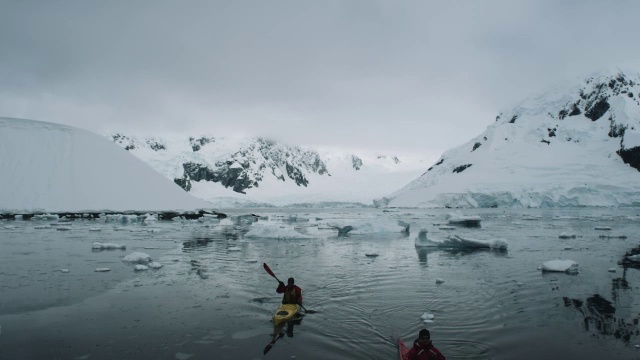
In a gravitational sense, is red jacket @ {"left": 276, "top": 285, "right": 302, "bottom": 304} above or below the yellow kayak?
above

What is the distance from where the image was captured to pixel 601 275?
44.2 feet

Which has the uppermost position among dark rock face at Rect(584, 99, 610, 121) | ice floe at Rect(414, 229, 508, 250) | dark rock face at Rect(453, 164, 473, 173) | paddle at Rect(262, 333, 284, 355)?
dark rock face at Rect(584, 99, 610, 121)

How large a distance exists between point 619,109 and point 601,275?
97.5 metres

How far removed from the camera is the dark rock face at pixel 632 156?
79.2 meters

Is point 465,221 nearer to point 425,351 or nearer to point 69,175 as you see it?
point 425,351

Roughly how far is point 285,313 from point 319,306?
1.55m

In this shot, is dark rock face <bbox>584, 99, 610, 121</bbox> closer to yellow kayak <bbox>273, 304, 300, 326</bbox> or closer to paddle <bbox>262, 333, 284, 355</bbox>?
yellow kayak <bbox>273, 304, 300, 326</bbox>

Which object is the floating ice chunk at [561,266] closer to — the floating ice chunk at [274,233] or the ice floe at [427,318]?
the ice floe at [427,318]

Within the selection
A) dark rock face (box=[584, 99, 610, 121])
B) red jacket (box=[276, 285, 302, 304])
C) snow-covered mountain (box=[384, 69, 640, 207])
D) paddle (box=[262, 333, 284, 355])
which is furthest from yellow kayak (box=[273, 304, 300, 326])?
dark rock face (box=[584, 99, 610, 121])

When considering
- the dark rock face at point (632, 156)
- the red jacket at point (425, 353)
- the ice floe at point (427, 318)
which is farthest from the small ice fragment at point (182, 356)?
the dark rock face at point (632, 156)

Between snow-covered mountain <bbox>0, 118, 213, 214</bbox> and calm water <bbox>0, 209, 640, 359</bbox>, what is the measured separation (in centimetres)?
2930

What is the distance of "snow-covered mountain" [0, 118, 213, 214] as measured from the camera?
43281 millimetres

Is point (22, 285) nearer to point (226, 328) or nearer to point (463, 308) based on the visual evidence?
point (226, 328)

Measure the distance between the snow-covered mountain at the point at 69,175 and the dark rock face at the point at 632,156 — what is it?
8149cm
